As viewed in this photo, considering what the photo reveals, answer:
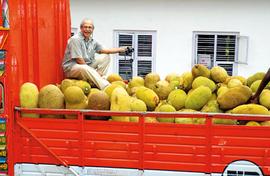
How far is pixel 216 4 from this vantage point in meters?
Answer: 11.1

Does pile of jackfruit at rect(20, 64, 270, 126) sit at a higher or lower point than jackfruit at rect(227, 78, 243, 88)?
lower

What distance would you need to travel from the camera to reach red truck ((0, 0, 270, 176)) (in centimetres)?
323

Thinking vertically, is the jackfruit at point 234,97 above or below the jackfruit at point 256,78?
below

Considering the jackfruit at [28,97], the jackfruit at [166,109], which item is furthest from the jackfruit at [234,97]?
the jackfruit at [28,97]

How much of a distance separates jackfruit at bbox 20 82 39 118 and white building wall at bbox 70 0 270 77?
7828 mm

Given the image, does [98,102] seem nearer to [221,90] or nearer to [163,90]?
[163,90]

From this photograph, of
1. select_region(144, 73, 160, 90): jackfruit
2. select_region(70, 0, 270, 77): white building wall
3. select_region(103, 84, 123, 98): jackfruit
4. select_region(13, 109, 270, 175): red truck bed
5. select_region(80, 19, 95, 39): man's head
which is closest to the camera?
select_region(13, 109, 270, 175): red truck bed

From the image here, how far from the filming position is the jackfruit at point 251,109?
3.46 metres

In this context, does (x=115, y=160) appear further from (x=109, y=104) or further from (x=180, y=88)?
(x=180, y=88)

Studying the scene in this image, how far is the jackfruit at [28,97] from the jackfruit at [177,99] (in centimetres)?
125

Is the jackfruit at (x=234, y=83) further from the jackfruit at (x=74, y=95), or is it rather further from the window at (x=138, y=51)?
the window at (x=138, y=51)

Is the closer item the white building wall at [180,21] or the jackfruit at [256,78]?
the jackfruit at [256,78]

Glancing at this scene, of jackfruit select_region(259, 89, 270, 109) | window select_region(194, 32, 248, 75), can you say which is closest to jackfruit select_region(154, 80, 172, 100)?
jackfruit select_region(259, 89, 270, 109)

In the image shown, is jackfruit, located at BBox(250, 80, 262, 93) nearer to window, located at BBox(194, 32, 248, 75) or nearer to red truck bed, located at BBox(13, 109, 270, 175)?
red truck bed, located at BBox(13, 109, 270, 175)
